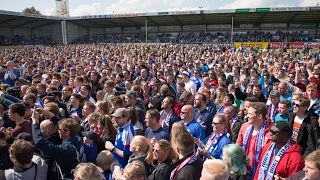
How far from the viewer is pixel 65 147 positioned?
333cm

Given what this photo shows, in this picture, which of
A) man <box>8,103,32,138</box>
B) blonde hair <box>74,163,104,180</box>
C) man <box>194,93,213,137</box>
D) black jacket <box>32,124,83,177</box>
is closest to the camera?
blonde hair <box>74,163,104,180</box>

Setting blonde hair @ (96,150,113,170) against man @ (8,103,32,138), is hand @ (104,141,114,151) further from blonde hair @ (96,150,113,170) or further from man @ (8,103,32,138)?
man @ (8,103,32,138)

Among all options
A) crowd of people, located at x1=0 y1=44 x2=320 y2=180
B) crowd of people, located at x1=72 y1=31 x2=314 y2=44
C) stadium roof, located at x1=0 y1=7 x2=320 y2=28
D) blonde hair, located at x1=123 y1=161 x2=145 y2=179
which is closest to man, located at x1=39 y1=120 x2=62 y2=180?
crowd of people, located at x1=0 y1=44 x2=320 y2=180

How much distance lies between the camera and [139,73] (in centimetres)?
1101

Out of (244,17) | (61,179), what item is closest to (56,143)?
(61,179)

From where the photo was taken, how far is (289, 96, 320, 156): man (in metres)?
3.96

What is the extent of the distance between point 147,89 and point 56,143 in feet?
13.8

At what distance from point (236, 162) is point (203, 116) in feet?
7.61

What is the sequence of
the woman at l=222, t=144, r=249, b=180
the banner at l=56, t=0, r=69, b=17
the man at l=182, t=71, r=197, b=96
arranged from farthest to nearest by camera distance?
the banner at l=56, t=0, r=69, b=17 → the man at l=182, t=71, r=197, b=96 → the woman at l=222, t=144, r=249, b=180

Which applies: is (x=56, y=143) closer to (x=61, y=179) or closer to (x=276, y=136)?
(x=61, y=179)

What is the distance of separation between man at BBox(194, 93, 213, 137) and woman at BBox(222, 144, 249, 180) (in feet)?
6.93

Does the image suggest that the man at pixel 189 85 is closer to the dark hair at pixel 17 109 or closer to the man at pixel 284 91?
the man at pixel 284 91

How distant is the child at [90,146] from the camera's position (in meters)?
3.79

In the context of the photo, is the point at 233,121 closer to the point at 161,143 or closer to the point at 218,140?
the point at 218,140
